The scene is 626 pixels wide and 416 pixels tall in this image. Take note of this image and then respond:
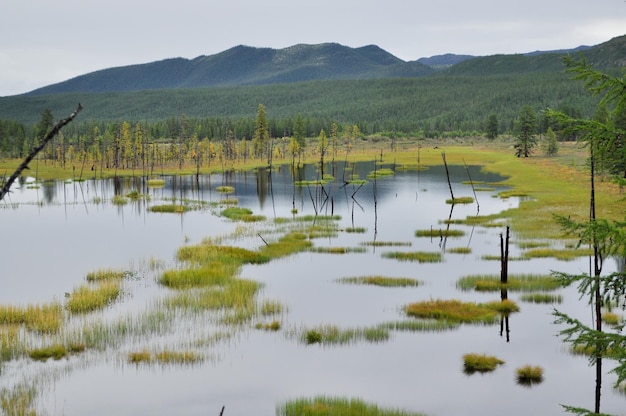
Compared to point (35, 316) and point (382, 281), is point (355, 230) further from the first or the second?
point (35, 316)

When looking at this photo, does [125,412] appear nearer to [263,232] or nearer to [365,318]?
[365,318]

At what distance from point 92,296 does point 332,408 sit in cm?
1610

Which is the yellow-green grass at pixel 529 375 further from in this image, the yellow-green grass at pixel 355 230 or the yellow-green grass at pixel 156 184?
the yellow-green grass at pixel 156 184

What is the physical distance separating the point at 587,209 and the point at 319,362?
42.0 meters

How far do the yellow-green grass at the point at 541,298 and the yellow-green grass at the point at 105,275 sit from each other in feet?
70.6

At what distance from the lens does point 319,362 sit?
24.1 meters

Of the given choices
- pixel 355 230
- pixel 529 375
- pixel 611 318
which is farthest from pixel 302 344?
pixel 355 230

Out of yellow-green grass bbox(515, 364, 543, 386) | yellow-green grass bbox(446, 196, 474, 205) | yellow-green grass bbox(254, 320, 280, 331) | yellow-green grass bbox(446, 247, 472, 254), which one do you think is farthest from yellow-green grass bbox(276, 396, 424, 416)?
yellow-green grass bbox(446, 196, 474, 205)

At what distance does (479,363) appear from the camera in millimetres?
23797

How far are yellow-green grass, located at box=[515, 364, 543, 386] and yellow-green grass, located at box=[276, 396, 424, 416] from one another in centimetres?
472

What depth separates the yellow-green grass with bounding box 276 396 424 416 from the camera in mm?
19391

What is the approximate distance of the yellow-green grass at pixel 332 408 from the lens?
19391 millimetres

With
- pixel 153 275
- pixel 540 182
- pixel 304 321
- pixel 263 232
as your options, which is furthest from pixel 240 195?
pixel 304 321

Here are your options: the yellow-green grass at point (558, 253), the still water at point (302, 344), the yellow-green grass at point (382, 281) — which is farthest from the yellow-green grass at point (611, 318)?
the yellow-green grass at point (558, 253)
